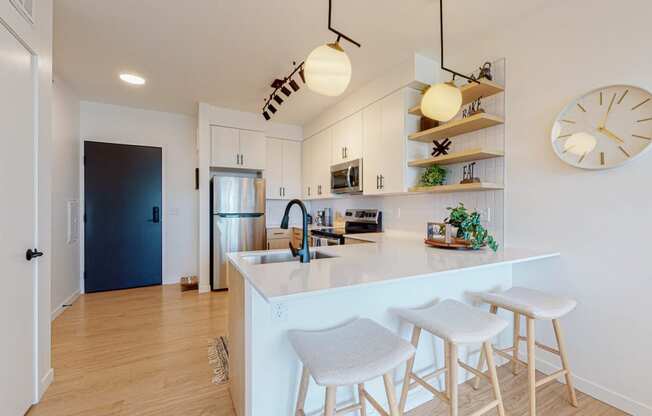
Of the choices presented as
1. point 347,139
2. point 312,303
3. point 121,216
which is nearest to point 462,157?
point 347,139

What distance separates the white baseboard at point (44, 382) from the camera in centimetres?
168

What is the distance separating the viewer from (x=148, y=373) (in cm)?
197

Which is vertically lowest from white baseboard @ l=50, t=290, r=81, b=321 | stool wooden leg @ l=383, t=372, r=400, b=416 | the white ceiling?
white baseboard @ l=50, t=290, r=81, b=321

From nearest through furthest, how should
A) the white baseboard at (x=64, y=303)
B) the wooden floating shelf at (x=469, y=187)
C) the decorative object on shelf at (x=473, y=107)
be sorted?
the wooden floating shelf at (x=469, y=187)
the decorative object on shelf at (x=473, y=107)
the white baseboard at (x=64, y=303)

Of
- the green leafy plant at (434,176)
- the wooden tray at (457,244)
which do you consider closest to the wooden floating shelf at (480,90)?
the green leafy plant at (434,176)

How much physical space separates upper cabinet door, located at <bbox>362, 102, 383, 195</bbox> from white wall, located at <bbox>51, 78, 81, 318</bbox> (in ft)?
10.7

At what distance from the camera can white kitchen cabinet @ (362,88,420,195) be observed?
269 cm

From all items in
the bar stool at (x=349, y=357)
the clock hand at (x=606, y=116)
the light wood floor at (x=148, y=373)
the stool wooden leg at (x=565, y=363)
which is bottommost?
the light wood floor at (x=148, y=373)

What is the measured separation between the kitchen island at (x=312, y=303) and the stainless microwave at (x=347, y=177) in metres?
1.67

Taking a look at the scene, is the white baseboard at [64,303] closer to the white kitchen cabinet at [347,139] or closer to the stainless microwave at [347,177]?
the stainless microwave at [347,177]

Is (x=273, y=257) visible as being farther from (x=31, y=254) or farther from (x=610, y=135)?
(x=610, y=135)

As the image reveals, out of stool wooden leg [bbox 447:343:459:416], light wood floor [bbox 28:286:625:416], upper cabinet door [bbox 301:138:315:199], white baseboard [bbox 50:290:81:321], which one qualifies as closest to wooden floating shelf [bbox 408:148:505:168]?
stool wooden leg [bbox 447:343:459:416]

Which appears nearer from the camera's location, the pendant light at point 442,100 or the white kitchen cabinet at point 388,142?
the pendant light at point 442,100

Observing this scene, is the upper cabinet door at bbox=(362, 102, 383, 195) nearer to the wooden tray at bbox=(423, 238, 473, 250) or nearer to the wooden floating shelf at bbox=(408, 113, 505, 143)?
the wooden floating shelf at bbox=(408, 113, 505, 143)
